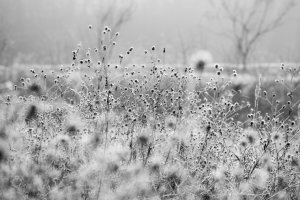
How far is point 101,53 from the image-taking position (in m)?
3.23

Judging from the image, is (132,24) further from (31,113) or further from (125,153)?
(125,153)

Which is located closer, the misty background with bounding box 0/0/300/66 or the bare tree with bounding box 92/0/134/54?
the bare tree with bounding box 92/0/134/54

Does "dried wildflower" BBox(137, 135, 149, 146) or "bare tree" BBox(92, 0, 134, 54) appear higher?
"bare tree" BBox(92, 0, 134, 54)

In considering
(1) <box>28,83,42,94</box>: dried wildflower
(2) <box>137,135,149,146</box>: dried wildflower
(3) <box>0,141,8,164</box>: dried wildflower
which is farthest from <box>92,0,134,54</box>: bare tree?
(3) <box>0,141,8,164</box>: dried wildflower

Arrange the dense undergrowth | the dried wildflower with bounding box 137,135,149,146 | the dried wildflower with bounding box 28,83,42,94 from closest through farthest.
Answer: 1. the dense undergrowth
2. the dried wildflower with bounding box 28,83,42,94
3. the dried wildflower with bounding box 137,135,149,146

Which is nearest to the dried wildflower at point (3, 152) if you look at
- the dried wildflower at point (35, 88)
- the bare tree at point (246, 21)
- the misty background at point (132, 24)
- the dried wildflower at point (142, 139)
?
the dried wildflower at point (35, 88)

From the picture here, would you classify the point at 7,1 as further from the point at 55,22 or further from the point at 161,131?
the point at 161,131

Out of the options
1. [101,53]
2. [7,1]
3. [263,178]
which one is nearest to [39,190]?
[101,53]

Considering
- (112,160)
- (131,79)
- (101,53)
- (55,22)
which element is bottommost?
(112,160)

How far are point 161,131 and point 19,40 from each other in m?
66.4

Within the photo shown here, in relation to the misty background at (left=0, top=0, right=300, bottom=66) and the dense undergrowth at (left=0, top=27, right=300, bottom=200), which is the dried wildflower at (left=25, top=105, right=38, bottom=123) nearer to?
the dense undergrowth at (left=0, top=27, right=300, bottom=200)

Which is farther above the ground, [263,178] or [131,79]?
[131,79]

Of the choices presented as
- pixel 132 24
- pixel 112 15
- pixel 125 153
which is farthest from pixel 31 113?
pixel 132 24

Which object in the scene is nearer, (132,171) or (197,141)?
(132,171)
